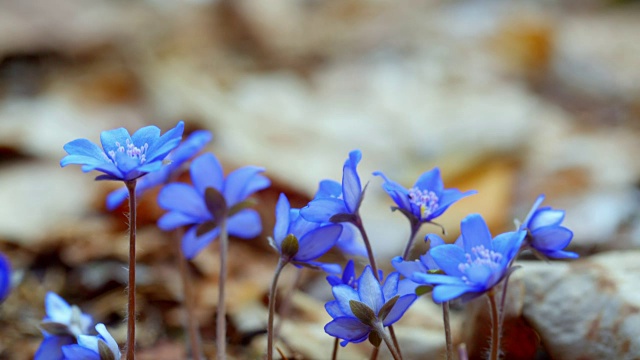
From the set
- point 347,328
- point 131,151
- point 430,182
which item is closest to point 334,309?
point 347,328

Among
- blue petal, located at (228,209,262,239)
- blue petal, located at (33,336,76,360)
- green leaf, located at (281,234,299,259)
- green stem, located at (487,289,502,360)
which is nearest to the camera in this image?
green stem, located at (487,289,502,360)

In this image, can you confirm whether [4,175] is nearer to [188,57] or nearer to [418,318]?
[418,318]

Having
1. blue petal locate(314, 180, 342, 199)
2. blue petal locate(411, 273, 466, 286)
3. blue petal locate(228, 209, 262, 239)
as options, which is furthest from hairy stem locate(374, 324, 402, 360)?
blue petal locate(228, 209, 262, 239)

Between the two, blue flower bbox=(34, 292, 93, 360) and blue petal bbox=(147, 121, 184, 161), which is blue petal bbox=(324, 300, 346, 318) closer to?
blue petal bbox=(147, 121, 184, 161)

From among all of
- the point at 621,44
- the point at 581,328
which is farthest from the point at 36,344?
the point at 621,44

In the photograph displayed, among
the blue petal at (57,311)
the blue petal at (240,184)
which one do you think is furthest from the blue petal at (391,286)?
the blue petal at (57,311)

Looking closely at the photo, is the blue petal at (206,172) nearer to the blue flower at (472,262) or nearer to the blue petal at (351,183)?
the blue petal at (351,183)
